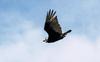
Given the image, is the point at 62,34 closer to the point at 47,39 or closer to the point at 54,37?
the point at 54,37

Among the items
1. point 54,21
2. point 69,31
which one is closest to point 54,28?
point 54,21

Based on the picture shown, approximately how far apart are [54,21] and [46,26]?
3.88 feet

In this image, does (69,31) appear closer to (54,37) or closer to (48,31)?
(54,37)

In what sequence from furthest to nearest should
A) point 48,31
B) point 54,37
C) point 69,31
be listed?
point 48,31 < point 54,37 < point 69,31

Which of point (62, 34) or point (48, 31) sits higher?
point (48, 31)

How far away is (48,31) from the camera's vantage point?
2084 cm

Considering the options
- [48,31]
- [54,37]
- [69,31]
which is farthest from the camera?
[48,31]

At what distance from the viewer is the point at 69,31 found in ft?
57.1

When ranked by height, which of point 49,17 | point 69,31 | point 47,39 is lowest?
point 69,31

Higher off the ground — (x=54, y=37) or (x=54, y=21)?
(x=54, y=21)

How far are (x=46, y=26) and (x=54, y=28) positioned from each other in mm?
1277

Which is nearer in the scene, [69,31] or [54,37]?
[69,31]

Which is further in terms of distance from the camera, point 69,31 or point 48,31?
point 48,31

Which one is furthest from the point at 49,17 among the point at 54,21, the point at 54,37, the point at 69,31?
the point at 69,31
